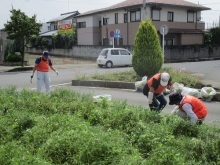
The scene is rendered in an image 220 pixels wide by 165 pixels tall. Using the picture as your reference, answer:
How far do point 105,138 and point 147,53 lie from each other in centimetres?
986

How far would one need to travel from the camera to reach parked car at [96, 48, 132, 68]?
23859 millimetres

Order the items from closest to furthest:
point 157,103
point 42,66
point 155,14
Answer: point 157,103, point 42,66, point 155,14

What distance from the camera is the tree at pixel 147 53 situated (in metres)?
13.6

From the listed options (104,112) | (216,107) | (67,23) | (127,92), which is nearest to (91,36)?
(67,23)

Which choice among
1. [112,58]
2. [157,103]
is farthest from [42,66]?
[112,58]

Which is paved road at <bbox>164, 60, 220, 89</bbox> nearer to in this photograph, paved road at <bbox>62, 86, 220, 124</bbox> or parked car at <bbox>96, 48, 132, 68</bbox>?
paved road at <bbox>62, 86, 220, 124</bbox>

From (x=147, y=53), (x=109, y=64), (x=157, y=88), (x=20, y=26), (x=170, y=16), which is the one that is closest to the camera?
(x=157, y=88)

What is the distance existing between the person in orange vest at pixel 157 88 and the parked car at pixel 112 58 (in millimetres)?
17110

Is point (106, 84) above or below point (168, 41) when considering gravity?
below

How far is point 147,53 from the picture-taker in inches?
539

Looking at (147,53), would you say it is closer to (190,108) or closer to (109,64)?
(190,108)

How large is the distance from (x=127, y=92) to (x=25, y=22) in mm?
13862

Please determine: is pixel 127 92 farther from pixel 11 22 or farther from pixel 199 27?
pixel 199 27

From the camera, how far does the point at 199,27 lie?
1471 inches
